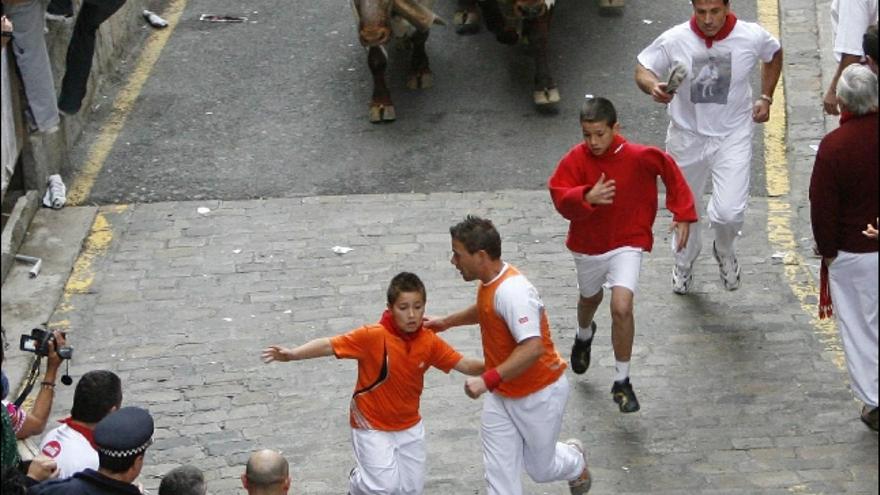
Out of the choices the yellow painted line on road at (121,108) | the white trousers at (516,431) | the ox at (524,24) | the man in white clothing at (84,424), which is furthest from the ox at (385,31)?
the man in white clothing at (84,424)

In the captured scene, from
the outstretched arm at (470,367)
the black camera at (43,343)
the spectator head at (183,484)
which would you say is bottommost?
the outstretched arm at (470,367)

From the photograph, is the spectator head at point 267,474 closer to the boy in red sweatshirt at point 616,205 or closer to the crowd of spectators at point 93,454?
the crowd of spectators at point 93,454

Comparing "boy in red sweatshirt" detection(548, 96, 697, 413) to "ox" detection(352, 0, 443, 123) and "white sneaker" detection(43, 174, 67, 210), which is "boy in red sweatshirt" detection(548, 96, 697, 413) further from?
"white sneaker" detection(43, 174, 67, 210)

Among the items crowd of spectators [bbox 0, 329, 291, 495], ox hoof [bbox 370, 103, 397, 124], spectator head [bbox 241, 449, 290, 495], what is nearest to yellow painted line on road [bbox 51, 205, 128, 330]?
ox hoof [bbox 370, 103, 397, 124]

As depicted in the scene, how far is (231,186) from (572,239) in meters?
3.88

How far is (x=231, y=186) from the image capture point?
12.4m

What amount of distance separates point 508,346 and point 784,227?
427cm

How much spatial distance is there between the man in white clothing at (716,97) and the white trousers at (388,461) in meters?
2.79

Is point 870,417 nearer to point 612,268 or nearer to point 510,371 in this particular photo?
point 612,268

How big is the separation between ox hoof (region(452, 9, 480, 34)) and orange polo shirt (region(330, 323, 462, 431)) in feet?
23.8

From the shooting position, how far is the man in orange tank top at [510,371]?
25.3ft

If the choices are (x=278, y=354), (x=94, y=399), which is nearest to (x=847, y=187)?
(x=278, y=354)

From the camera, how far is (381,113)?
1334 centimetres

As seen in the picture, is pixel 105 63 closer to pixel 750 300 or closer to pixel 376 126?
pixel 376 126
